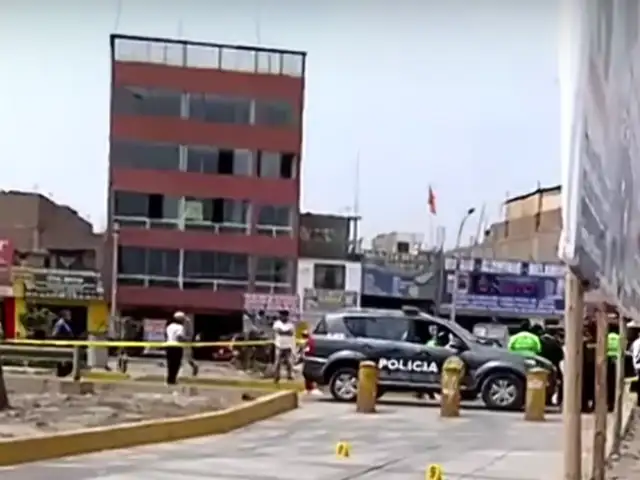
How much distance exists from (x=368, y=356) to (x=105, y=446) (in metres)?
9.86

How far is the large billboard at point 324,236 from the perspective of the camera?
6525cm

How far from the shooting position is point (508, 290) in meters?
60.0

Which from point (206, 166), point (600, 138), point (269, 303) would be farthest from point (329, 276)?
point (600, 138)

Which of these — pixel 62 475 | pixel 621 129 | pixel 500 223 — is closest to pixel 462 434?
pixel 62 475

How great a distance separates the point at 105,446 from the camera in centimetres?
1473

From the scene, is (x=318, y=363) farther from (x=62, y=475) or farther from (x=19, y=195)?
(x=19, y=195)

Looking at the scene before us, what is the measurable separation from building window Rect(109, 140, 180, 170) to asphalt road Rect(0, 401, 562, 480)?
4118 cm

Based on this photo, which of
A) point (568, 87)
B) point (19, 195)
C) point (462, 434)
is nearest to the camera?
point (568, 87)

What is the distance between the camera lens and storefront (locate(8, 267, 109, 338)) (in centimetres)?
5903

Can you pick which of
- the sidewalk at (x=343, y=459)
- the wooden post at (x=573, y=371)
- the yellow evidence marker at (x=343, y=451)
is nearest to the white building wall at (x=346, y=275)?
the sidewalk at (x=343, y=459)

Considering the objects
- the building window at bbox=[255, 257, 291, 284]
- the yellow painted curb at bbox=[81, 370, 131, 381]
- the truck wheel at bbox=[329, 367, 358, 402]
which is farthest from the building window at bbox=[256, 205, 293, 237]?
the truck wheel at bbox=[329, 367, 358, 402]

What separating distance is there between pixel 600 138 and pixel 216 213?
55216 mm

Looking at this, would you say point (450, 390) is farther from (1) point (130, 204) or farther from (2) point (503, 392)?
(1) point (130, 204)

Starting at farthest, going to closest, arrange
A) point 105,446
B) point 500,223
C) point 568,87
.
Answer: point 500,223, point 105,446, point 568,87
